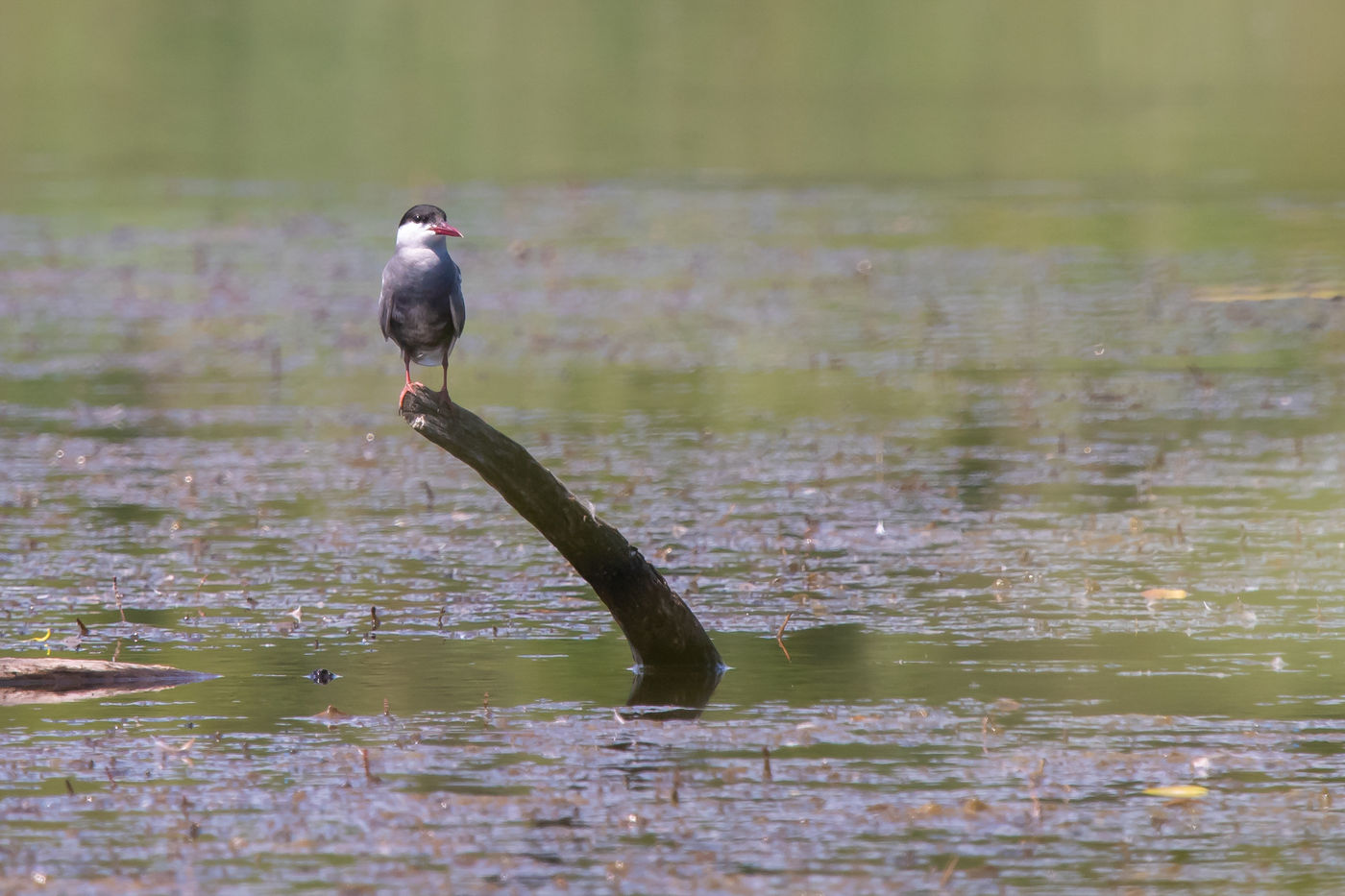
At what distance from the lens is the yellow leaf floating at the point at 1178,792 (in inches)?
260

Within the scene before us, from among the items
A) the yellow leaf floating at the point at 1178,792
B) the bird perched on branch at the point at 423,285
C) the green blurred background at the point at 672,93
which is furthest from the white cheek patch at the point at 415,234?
the green blurred background at the point at 672,93

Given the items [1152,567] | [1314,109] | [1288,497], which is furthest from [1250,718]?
[1314,109]

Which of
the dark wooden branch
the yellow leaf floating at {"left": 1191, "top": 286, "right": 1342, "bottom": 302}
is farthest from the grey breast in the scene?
the yellow leaf floating at {"left": 1191, "top": 286, "right": 1342, "bottom": 302}

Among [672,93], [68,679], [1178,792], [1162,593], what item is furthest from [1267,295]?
[672,93]

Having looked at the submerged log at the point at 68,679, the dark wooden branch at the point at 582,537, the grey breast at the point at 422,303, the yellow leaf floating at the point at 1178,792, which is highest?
the grey breast at the point at 422,303

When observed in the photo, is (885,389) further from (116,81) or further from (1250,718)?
(116,81)

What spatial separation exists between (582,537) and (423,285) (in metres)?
1.08

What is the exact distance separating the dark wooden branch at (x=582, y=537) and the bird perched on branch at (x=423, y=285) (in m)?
0.46

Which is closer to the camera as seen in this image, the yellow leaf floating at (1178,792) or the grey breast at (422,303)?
the yellow leaf floating at (1178,792)

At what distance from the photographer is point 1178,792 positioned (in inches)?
Result: 261

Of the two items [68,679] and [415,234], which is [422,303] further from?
[68,679]

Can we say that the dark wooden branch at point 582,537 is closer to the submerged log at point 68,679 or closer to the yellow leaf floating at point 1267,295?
the submerged log at point 68,679

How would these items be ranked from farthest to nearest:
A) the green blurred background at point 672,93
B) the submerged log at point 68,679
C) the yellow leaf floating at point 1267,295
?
the green blurred background at point 672,93, the yellow leaf floating at point 1267,295, the submerged log at point 68,679

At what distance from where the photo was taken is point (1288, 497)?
11.0 metres
